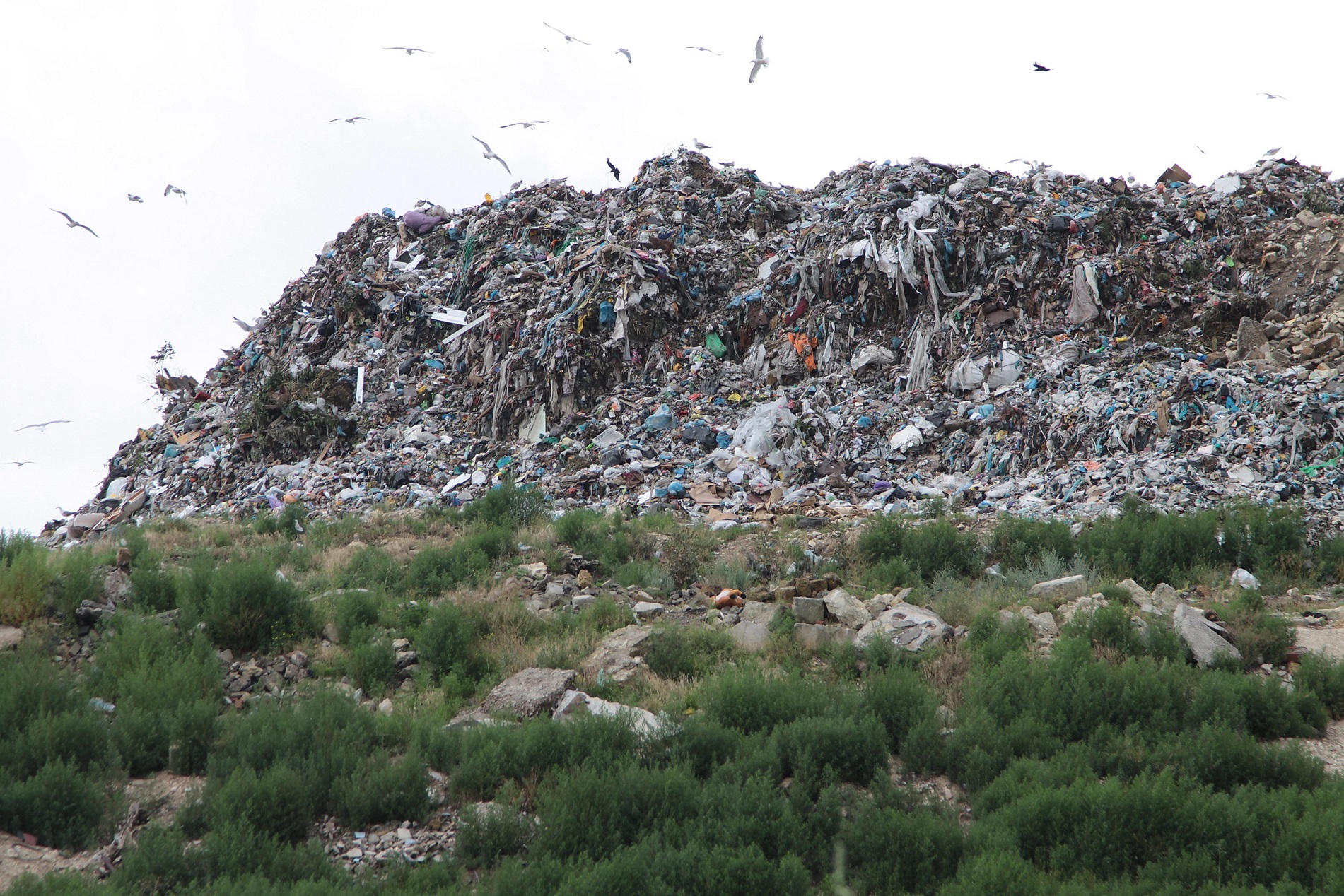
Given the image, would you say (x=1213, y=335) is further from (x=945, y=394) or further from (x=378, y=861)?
(x=378, y=861)

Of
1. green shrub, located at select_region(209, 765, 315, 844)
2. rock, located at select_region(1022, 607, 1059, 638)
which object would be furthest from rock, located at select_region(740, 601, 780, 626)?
green shrub, located at select_region(209, 765, 315, 844)

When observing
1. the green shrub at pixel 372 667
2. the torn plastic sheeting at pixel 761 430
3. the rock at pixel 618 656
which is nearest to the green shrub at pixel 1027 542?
the rock at pixel 618 656

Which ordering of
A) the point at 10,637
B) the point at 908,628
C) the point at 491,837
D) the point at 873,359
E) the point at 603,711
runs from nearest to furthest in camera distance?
the point at 491,837
the point at 603,711
the point at 10,637
the point at 908,628
the point at 873,359

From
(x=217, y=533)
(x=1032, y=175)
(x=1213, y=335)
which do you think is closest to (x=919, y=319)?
(x=1213, y=335)

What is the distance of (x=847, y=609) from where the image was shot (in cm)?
566

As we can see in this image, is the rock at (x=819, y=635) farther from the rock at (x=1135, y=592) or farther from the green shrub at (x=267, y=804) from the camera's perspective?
the green shrub at (x=267, y=804)

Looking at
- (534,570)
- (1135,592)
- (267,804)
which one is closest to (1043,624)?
(1135,592)

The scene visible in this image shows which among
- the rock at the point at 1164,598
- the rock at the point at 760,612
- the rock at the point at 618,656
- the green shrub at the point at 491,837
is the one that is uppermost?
the rock at the point at 1164,598

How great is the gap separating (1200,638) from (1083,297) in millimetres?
7797

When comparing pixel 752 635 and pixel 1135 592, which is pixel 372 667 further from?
pixel 1135 592

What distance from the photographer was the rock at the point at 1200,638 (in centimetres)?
460

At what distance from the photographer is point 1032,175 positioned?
14922 mm

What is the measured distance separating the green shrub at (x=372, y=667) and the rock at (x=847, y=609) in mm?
2880

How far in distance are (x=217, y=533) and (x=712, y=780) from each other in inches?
285
